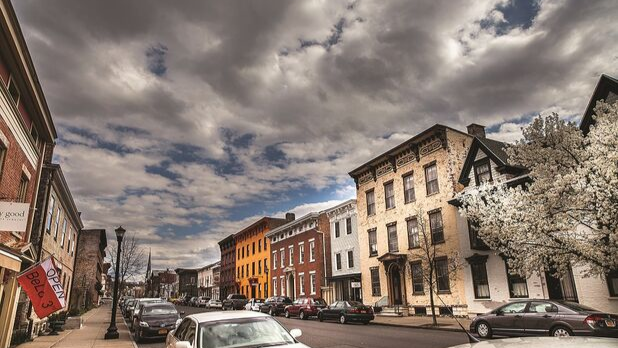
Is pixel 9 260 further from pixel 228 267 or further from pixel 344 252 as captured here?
pixel 228 267

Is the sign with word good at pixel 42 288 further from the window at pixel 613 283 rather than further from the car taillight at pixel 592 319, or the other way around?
the window at pixel 613 283

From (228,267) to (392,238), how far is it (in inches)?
1796

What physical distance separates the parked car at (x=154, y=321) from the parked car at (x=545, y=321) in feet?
40.4

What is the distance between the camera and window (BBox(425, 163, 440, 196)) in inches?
1094

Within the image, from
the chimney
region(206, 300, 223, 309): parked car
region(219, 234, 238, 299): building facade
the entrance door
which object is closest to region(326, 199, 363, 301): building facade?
the entrance door

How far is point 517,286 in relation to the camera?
71.9 ft

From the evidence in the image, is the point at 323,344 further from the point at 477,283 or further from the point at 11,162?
the point at 477,283

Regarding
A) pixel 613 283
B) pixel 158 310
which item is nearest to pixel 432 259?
pixel 613 283

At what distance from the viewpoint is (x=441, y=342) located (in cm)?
1413

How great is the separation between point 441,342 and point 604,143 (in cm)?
847

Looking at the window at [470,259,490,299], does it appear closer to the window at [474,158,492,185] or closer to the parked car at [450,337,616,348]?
the window at [474,158,492,185]

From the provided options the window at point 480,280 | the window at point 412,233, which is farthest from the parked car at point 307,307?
the window at point 480,280

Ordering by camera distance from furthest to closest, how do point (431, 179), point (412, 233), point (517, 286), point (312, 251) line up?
1. point (312, 251)
2. point (412, 233)
3. point (431, 179)
4. point (517, 286)

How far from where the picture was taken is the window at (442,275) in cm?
2603
